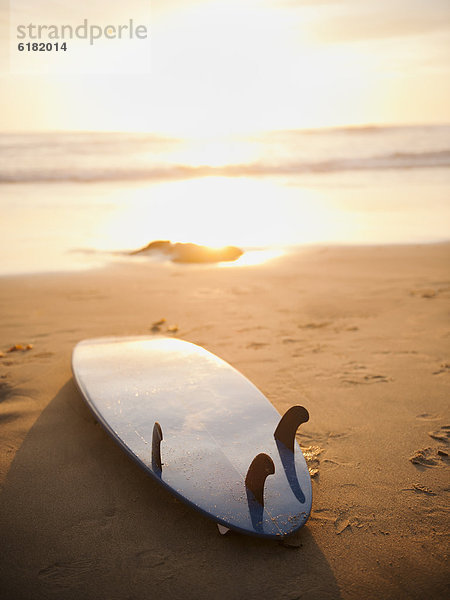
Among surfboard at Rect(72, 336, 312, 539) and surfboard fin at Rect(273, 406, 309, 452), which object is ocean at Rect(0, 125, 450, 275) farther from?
surfboard fin at Rect(273, 406, 309, 452)

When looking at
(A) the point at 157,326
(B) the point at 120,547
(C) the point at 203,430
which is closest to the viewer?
(B) the point at 120,547

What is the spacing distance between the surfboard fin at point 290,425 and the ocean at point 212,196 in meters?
4.21

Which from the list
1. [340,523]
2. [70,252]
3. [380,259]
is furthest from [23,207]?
[340,523]

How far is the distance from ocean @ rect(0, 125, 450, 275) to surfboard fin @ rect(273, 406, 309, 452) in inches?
166

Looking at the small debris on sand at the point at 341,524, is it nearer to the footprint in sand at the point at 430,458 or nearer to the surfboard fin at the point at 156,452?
the footprint in sand at the point at 430,458

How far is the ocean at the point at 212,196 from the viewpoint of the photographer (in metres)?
7.29

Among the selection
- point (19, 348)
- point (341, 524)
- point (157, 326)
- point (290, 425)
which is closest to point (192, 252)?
point (157, 326)

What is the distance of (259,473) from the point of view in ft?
6.35

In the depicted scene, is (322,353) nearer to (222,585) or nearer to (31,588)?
(222,585)

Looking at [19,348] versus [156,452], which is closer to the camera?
[156,452]

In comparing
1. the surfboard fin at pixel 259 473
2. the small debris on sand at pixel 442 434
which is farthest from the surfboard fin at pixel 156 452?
the small debris on sand at pixel 442 434

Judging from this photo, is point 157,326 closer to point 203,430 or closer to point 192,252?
point 203,430

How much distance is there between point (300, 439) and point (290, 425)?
14.8 inches

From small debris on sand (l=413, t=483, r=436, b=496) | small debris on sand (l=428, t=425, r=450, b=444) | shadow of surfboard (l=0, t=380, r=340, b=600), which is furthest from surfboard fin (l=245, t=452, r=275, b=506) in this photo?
small debris on sand (l=428, t=425, r=450, b=444)
